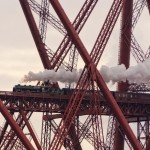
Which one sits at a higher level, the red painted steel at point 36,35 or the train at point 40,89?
the red painted steel at point 36,35

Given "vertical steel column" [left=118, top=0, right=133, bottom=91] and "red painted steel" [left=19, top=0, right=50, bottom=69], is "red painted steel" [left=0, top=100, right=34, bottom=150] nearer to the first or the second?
"red painted steel" [left=19, top=0, right=50, bottom=69]

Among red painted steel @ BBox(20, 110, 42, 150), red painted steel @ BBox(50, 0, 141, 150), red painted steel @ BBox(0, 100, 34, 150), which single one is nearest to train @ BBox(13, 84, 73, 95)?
red painted steel @ BBox(20, 110, 42, 150)

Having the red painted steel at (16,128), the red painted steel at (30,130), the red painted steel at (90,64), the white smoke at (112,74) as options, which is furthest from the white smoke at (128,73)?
the red painted steel at (16,128)

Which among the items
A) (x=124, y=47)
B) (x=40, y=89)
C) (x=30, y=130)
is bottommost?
(x=30, y=130)

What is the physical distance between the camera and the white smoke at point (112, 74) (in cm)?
4831

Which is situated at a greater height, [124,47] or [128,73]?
[124,47]

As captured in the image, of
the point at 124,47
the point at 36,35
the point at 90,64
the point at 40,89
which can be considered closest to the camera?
the point at 90,64

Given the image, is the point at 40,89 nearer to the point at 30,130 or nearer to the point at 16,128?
the point at 30,130

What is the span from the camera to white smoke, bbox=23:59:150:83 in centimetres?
4831

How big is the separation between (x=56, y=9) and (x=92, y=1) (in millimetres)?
9375

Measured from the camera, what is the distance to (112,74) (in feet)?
160

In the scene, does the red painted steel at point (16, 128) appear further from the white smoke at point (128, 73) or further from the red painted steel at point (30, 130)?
the white smoke at point (128, 73)

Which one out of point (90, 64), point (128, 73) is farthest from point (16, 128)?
point (128, 73)

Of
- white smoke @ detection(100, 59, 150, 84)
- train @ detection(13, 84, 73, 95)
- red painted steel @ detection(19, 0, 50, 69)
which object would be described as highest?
red painted steel @ detection(19, 0, 50, 69)
